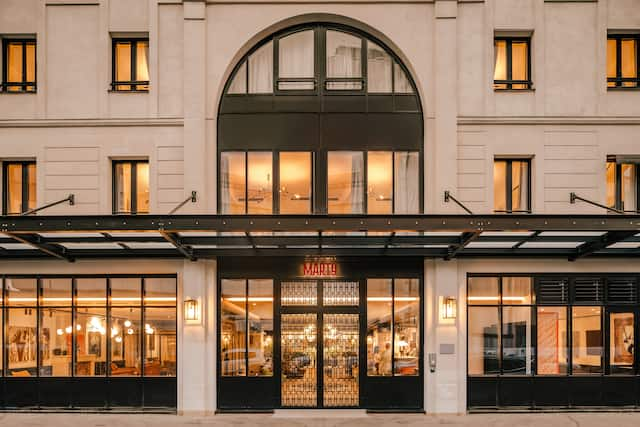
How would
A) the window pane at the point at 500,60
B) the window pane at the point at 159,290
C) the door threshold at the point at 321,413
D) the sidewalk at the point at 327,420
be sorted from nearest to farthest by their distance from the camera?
the sidewalk at the point at 327,420 → the door threshold at the point at 321,413 → the window pane at the point at 159,290 → the window pane at the point at 500,60

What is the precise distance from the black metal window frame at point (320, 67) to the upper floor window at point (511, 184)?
3.21 m

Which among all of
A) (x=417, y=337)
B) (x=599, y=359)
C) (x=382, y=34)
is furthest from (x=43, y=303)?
(x=599, y=359)

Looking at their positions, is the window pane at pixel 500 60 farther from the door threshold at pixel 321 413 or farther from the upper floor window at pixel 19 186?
the upper floor window at pixel 19 186

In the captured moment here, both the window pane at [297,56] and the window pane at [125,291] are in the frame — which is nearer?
the window pane at [125,291]

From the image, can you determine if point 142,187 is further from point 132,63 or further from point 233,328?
point 233,328

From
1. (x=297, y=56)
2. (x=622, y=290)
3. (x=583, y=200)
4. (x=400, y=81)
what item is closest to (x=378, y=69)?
(x=400, y=81)

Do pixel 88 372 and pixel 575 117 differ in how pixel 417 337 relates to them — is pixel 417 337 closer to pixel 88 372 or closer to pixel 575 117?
pixel 575 117

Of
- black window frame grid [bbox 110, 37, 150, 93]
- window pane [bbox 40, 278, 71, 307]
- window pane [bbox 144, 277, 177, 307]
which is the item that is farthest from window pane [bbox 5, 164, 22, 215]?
window pane [bbox 144, 277, 177, 307]

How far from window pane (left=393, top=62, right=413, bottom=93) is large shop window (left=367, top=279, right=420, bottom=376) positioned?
17.1ft

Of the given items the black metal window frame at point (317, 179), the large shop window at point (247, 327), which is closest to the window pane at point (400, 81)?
the black metal window frame at point (317, 179)

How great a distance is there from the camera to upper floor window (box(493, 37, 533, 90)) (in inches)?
685

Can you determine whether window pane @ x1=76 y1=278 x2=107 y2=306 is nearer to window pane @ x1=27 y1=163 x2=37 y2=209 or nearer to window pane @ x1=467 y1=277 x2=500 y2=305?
window pane @ x1=27 y1=163 x2=37 y2=209

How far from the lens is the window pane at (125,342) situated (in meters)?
16.7

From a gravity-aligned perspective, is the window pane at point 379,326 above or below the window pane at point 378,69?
below
